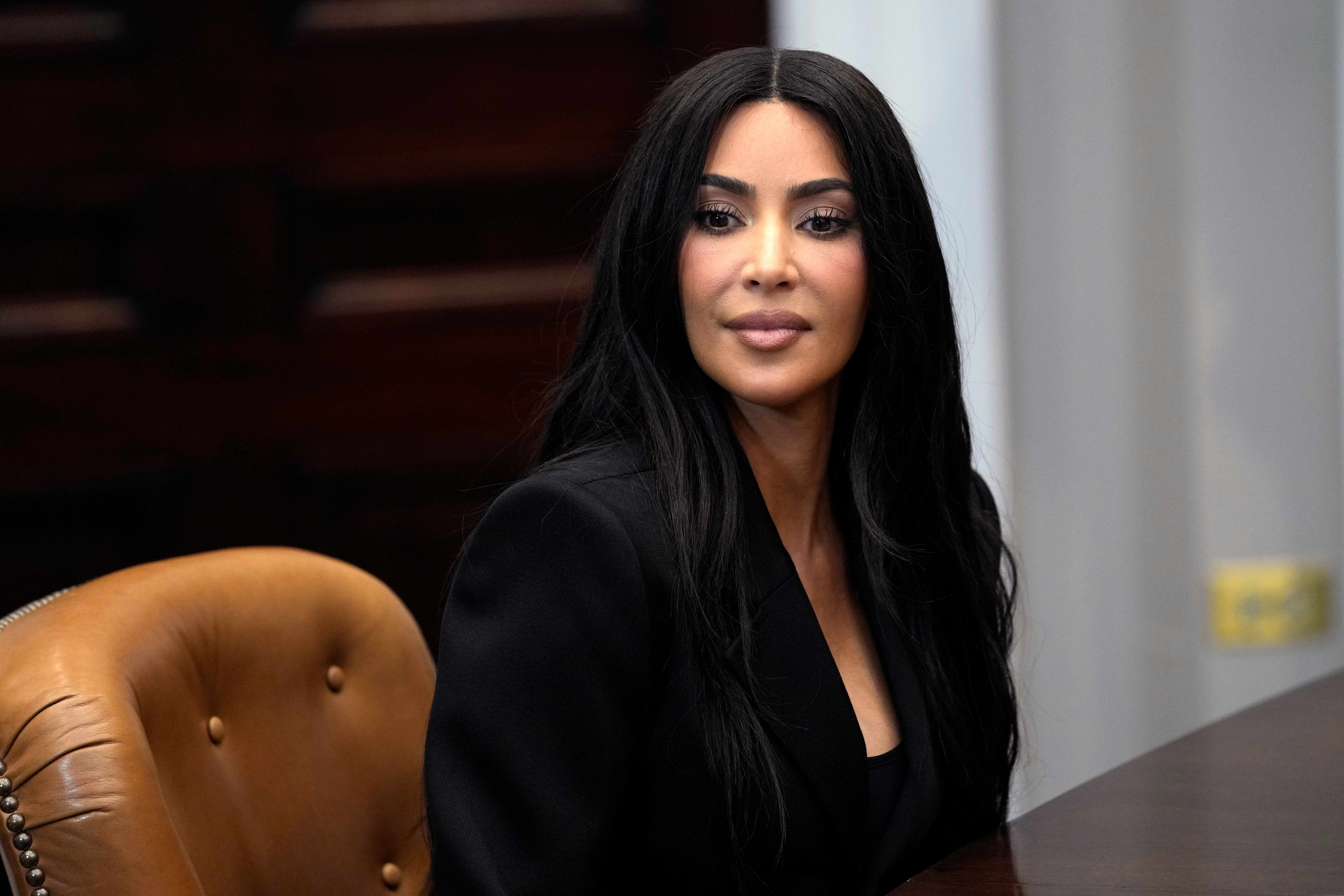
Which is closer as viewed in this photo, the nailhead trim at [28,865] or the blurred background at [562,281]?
the nailhead trim at [28,865]

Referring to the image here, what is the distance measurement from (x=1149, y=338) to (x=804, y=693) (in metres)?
1.37

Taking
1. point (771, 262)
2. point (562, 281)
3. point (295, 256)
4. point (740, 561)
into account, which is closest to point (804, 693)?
point (740, 561)

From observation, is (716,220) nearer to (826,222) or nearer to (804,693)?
(826,222)

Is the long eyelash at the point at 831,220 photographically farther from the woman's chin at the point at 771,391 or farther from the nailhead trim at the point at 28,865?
the nailhead trim at the point at 28,865

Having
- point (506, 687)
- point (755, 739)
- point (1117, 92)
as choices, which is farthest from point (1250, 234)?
point (506, 687)

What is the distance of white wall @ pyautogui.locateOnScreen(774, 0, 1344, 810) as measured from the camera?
2127mm

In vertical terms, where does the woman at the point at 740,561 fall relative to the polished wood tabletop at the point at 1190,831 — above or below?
above

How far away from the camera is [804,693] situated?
1062mm

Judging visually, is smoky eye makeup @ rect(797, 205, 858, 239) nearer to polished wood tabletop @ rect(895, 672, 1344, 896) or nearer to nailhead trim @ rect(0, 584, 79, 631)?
polished wood tabletop @ rect(895, 672, 1344, 896)

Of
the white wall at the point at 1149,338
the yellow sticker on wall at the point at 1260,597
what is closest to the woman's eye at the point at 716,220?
the white wall at the point at 1149,338

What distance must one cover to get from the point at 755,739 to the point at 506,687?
7.7 inches

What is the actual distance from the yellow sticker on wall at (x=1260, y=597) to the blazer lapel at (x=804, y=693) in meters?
1.38

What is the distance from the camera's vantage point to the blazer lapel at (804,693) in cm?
104

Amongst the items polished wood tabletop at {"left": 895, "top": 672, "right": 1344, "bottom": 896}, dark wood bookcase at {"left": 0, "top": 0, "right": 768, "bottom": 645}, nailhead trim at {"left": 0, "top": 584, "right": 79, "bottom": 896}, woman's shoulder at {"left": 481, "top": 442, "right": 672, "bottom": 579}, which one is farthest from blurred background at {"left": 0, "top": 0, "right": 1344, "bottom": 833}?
nailhead trim at {"left": 0, "top": 584, "right": 79, "bottom": 896}
